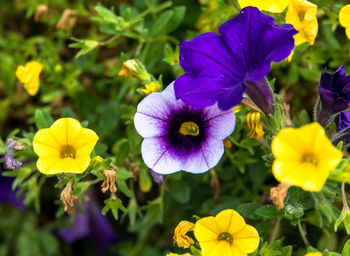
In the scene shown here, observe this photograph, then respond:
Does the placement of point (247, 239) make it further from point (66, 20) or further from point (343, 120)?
point (66, 20)

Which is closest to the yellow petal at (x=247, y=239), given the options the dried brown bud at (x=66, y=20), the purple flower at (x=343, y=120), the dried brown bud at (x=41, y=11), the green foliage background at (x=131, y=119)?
the green foliage background at (x=131, y=119)

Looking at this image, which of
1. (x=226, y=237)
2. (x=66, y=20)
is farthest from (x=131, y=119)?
(x=66, y=20)

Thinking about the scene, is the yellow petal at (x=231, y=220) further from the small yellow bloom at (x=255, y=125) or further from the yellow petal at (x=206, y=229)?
the small yellow bloom at (x=255, y=125)

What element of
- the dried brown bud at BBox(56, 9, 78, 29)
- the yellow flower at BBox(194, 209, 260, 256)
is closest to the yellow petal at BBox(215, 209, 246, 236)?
the yellow flower at BBox(194, 209, 260, 256)

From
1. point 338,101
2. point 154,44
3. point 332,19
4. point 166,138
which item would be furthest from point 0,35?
point 338,101

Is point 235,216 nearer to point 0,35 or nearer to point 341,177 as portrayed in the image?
point 341,177

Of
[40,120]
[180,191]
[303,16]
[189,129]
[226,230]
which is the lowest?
[180,191]
